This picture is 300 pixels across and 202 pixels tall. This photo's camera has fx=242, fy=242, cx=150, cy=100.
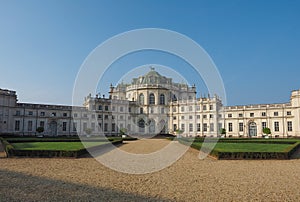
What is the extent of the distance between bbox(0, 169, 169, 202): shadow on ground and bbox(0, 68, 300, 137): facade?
126 ft

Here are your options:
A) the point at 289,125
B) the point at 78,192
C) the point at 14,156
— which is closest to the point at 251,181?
the point at 78,192

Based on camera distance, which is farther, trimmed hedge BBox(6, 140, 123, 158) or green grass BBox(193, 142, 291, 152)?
green grass BBox(193, 142, 291, 152)

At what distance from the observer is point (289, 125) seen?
164ft

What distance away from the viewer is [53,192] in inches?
291

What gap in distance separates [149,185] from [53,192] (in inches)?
124

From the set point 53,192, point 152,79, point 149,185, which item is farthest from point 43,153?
point 152,79

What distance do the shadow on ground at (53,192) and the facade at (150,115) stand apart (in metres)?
38.5

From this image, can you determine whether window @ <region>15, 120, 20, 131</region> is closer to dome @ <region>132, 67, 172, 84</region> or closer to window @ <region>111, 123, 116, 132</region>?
window @ <region>111, 123, 116, 132</region>

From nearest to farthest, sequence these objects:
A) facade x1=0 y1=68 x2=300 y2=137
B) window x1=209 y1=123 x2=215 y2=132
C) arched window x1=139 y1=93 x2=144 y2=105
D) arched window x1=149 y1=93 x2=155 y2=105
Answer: facade x1=0 y1=68 x2=300 y2=137 < window x1=209 y1=123 x2=215 y2=132 < arched window x1=149 y1=93 x2=155 y2=105 < arched window x1=139 y1=93 x2=144 y2=105

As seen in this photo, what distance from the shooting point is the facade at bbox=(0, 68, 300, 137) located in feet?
163

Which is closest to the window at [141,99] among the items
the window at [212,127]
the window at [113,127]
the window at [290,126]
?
the window at [113,127]

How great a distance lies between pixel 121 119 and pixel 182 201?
187ft

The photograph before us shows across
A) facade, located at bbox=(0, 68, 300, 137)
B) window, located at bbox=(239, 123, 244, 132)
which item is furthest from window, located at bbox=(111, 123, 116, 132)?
window, located at bbox=(239, 123, 244, 132)

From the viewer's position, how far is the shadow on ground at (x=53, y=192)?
675 cm
